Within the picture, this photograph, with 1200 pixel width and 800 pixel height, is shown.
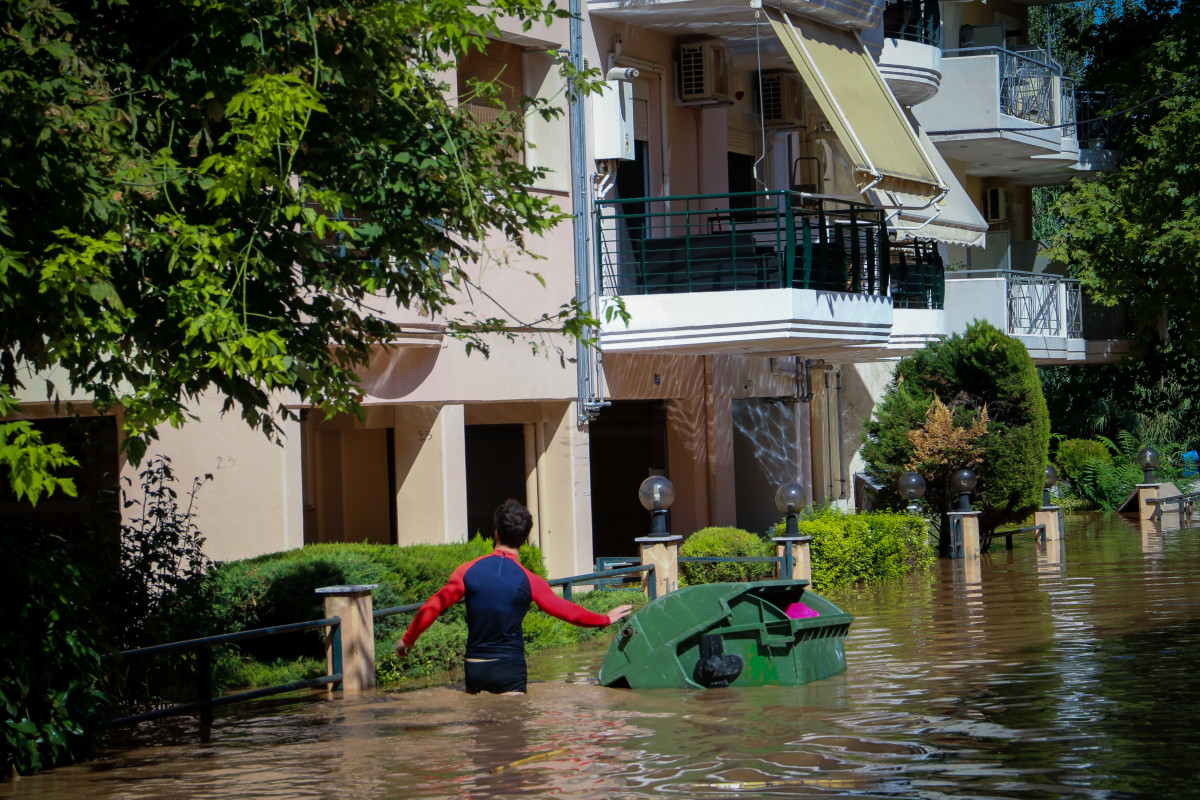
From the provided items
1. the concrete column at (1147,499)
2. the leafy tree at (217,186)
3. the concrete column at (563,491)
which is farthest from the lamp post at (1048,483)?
the leafy tree at (217,186)

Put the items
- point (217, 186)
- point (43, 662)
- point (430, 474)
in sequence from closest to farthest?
point (217, 186)
point (43, 662)
point (430, 474)

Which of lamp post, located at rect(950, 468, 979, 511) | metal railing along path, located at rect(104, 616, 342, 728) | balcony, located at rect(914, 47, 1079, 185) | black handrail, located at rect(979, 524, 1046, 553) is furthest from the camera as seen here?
balcony, located at rect(914, 47, 1079, 185)

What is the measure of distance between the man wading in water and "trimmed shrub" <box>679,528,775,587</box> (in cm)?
786

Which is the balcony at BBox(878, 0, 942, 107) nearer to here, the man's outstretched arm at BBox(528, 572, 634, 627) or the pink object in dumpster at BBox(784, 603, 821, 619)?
the pink object in dumpster at BBox(784, 603, 821, 619)

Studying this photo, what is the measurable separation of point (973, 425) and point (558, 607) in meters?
14.6

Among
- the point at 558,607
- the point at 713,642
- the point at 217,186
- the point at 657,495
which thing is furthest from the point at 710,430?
the point at 217,186

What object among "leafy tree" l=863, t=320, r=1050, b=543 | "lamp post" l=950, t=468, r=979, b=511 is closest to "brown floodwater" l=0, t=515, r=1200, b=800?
"lamp post" l=950, t=468, r=979, b=511

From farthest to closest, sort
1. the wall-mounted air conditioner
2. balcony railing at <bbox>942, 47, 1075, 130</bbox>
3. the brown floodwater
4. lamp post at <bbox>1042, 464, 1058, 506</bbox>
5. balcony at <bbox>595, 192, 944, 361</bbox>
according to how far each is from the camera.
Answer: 1. balcony railing at <bbox>942, 47, 1075, 130</bbox>
2. lamp post at <bbox>1042, 464, 1058, 506</bbox>
3. the wall-mounted air conditioner
4. balcony at <bbox>595, 192, 944, 361</bbox>
5. the brown floodwater

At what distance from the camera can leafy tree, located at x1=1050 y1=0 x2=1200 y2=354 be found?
31.0 metres

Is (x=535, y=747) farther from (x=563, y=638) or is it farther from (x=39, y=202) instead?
(x=563, y=638)

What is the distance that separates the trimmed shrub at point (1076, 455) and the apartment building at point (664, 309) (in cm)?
994

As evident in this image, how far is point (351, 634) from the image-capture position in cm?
1264

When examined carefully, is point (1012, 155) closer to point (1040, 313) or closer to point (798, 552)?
point (1040, 313)

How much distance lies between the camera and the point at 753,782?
8.56m
